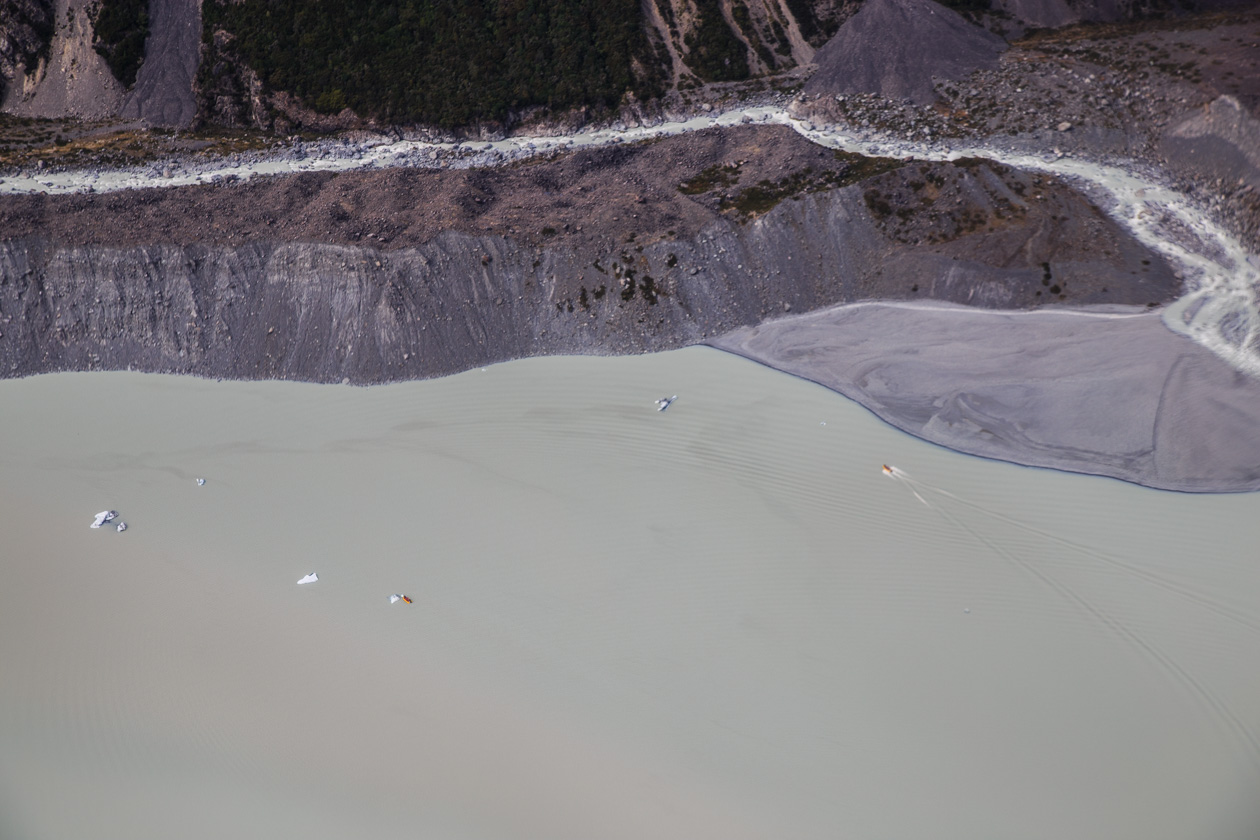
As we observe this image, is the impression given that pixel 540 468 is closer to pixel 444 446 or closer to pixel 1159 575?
pixel 444 446

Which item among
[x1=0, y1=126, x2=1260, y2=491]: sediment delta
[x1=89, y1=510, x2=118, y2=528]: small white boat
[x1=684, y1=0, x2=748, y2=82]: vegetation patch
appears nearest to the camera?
[x1=89, y1=510, x2=118, y2=528]: small white boat

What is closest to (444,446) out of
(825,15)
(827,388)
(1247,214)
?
(827,388)

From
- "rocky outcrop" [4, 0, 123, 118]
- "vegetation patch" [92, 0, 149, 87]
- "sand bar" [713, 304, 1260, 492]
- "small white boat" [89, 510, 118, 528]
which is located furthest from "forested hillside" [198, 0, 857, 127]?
"small white boat" [89, 510, 118, 528]

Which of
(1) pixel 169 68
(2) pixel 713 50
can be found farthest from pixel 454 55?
(1) pixel 169 68

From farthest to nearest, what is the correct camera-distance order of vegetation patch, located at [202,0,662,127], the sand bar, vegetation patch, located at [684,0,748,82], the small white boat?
vegetation patch, located at [684,0,748,82], vegetation patch, located at [202,0,662,127], the small white boat, the sand bar

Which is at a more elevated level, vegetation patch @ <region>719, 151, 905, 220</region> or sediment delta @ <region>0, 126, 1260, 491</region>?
A: vegetation patch @ <region>719, 151, 905, 220</region>

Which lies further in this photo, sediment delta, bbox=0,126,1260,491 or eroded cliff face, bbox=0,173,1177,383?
eroded cliff face, bbox=0,173,1177,383

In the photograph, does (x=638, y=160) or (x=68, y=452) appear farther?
(x=638, y=160)

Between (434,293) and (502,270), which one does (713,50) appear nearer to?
(502,270)

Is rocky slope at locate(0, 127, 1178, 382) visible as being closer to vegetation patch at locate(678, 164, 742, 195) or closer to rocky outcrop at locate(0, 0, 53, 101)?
vegetation patch at locate(678, 164, 742, 195)
